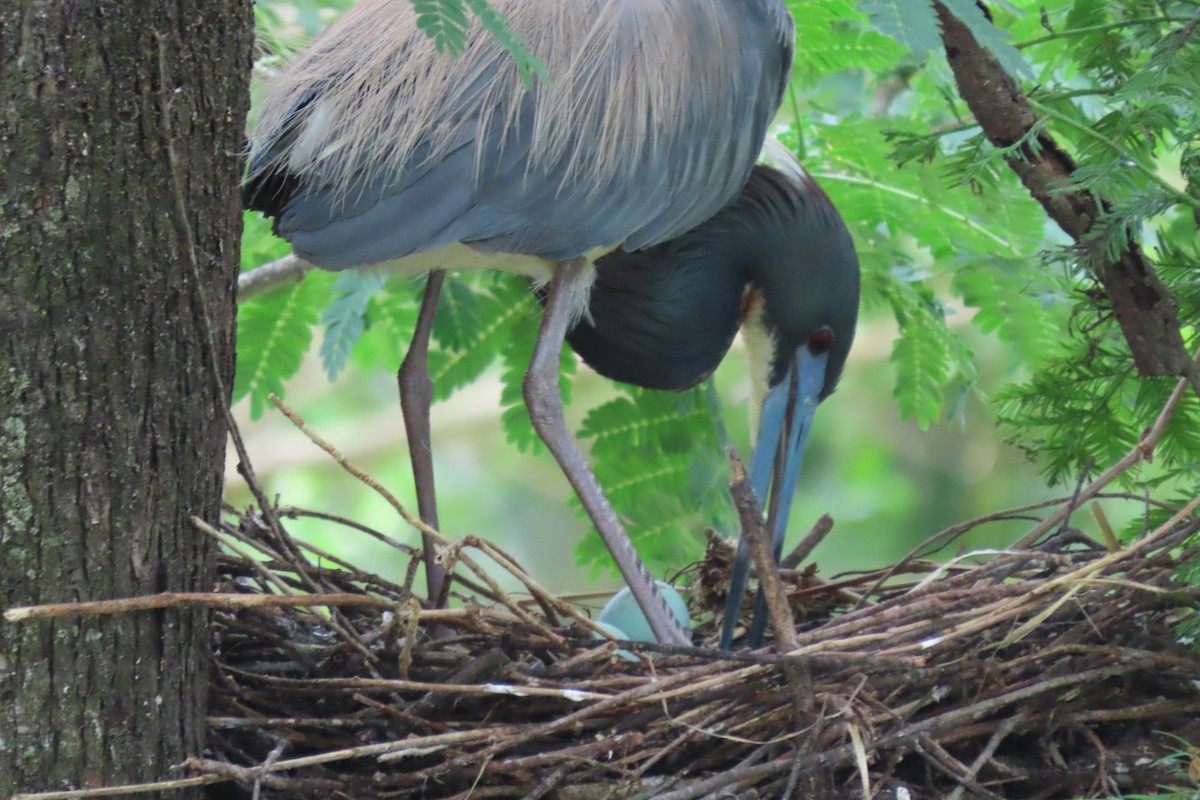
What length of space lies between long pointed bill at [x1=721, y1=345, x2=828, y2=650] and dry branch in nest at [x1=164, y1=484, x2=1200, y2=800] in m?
0.69

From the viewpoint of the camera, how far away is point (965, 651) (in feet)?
5.95

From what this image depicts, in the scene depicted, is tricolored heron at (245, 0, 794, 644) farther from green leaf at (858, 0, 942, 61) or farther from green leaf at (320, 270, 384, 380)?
green leaf at (858, 0, 942, 61)

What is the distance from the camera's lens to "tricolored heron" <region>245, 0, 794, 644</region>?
80.6 inches

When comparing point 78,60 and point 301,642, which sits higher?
point 78,60

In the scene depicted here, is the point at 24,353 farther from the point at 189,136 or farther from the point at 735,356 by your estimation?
the point at 735,356

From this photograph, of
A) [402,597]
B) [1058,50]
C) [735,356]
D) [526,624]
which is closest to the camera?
[402,597]

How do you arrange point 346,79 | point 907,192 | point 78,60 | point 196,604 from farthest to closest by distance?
1. point 907,192
2. point 346,79
3. point 196,604
4. point 78,60

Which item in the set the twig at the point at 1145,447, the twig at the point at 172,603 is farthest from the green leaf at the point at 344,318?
the twig at the point at 1145,447

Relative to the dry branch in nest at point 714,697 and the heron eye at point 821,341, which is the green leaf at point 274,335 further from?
the heron eye at point 821,341

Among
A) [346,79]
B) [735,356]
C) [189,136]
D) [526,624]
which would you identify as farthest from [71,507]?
[735,356]

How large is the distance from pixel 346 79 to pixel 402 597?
3.23 feet

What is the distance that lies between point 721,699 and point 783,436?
1127mm

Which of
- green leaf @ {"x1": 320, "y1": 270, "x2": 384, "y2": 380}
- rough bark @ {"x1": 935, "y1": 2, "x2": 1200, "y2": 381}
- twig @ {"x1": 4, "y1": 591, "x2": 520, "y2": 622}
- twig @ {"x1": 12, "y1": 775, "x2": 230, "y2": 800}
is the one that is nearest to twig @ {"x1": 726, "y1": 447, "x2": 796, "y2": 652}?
twig @ {"x1": 4, "y1": 591, "x2": 520, "y2": 622}

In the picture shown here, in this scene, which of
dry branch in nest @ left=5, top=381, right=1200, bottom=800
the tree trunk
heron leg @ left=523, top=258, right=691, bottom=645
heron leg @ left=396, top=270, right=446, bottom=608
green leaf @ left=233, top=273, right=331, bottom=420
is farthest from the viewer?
green leaf @ left=233, top=273, right=331, bottom=420
